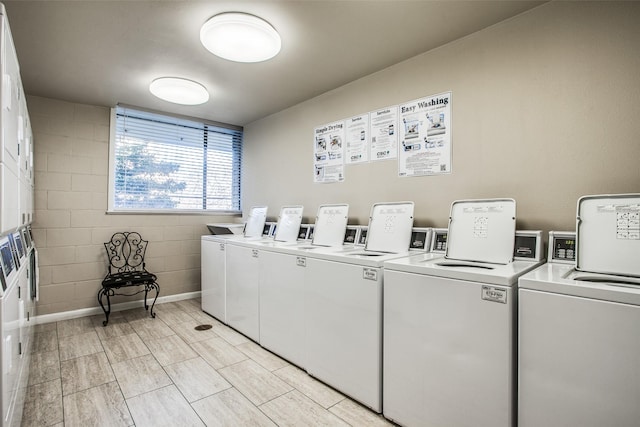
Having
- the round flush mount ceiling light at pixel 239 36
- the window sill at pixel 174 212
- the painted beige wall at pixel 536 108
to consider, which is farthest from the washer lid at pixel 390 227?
the window sill at pixel 174 212

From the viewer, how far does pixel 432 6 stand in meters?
1.86

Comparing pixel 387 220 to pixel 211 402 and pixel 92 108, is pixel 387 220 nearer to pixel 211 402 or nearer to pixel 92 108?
pixel 211 402

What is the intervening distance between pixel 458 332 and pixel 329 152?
2103 millimetres

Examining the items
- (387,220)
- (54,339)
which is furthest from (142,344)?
(387,220)

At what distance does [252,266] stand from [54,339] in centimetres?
186

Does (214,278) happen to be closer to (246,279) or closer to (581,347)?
(246,279)

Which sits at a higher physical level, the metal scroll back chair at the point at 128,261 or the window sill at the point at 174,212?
the window sill at the point at 174,212

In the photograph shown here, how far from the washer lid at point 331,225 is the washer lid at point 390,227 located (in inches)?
13.9

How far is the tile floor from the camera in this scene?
5.66 feet

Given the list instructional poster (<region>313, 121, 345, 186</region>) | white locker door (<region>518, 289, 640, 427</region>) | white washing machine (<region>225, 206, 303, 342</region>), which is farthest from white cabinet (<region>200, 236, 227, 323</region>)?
A: white locker door (<region>518, 289, 640, 427</region>)

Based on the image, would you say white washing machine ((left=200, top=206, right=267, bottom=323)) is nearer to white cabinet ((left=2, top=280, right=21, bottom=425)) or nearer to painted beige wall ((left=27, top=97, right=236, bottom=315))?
painted beige wall ((left=27, top=97, right=236, bottom=315))

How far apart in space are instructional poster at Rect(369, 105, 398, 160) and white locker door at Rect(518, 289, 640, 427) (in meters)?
1.59

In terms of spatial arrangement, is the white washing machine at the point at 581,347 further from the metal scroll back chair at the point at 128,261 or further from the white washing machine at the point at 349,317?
the metal scroll back chair at the point at 128,261

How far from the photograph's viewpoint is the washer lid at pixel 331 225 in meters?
2.80
